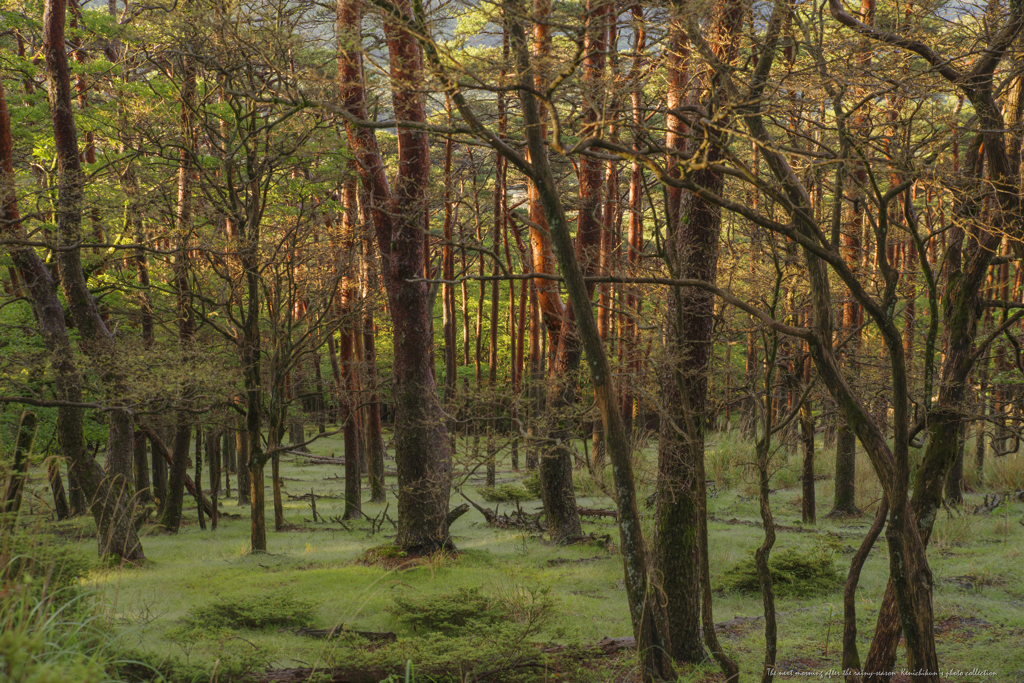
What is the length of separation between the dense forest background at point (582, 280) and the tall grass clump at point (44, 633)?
4.4 inches

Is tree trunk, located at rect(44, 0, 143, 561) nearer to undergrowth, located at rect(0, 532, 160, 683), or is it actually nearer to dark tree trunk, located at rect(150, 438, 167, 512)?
undergrowth, located at rect(0, 532, 160, 683)

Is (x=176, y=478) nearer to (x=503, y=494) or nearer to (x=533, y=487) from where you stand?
(x=503, y=494)

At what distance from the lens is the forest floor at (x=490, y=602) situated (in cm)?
566

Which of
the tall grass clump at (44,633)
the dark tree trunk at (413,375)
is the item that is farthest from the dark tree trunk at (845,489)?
the tall grass clump at (44,633)

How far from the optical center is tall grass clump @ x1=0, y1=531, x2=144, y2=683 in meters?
2.23

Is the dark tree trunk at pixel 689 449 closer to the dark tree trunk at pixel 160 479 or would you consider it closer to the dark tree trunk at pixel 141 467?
the dark tree trunk at pixel 141 467

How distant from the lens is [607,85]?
14.0 ft

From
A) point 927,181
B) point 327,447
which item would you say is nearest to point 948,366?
point 927,181

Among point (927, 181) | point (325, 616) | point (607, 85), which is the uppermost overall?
point (607, 85)

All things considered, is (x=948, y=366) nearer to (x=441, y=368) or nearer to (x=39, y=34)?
(x=39, y=34)

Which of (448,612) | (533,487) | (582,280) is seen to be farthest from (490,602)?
(533,487)

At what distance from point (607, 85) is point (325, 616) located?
614 centimetres

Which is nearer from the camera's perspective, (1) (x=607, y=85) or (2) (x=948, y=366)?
(1) (x=607, y=85)

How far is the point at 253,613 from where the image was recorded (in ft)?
21.8
